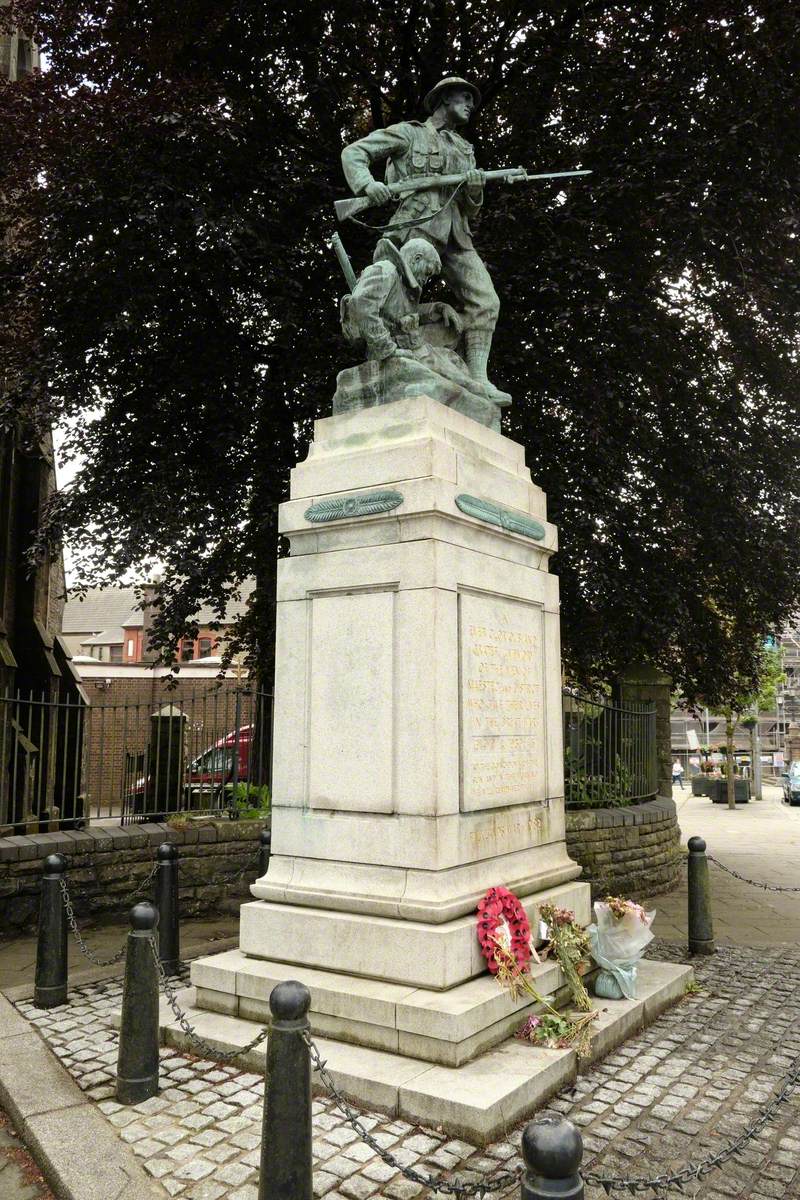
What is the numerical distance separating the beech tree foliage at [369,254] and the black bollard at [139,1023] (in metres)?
6.48

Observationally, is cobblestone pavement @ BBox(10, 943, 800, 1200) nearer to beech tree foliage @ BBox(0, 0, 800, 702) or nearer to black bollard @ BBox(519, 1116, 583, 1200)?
black bollard @ BBox(519, 1116, 583, 1200)

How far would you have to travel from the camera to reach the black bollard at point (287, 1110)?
2.69 m

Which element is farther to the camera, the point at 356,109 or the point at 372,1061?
the point at 356,109

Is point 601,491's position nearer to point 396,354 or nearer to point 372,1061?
point 396,354

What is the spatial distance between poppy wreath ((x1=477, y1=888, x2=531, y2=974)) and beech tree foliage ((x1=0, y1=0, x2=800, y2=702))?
642 centimetres

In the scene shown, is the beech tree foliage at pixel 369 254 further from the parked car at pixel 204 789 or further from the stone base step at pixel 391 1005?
the stone base step at pixel 391 1005

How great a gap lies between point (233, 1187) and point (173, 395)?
9596 millimetres

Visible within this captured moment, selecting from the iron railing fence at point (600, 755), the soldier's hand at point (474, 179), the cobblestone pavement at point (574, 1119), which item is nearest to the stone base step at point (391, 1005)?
the cobblestone pavement at point (574, 1119)

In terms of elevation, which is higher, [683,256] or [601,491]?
[683,256]

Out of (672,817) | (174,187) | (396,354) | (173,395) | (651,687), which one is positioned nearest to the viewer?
(396,354)

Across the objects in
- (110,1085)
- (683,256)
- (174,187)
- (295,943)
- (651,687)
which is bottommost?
(110,1085)

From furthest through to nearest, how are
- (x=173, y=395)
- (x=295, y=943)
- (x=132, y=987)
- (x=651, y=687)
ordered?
(x=651, y=687), (x=173, y=395), (x=295, y=943), (x=132, y=987)

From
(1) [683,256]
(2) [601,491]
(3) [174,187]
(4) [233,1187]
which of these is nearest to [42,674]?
(3) [174,187]

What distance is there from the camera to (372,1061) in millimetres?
4148
